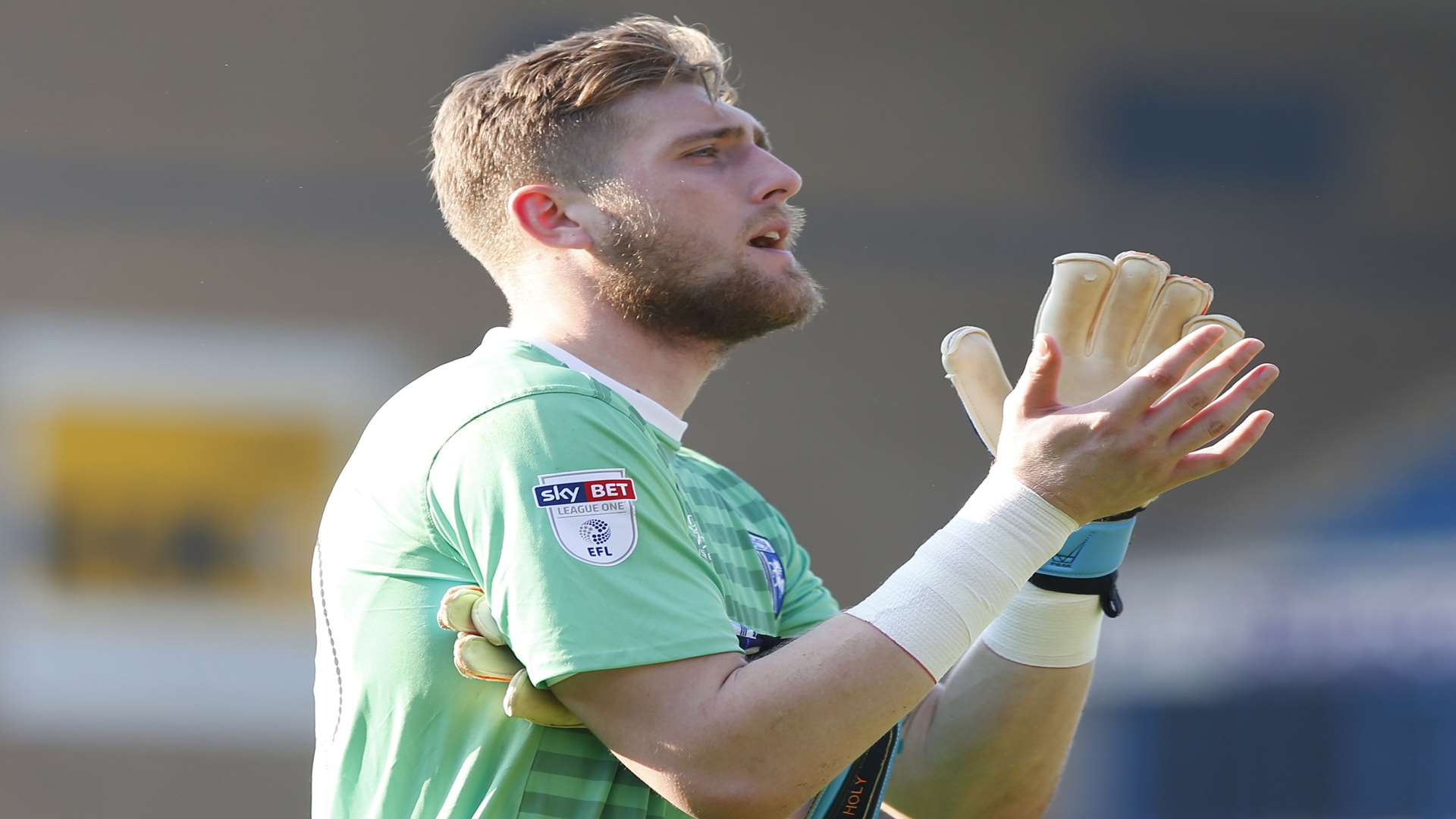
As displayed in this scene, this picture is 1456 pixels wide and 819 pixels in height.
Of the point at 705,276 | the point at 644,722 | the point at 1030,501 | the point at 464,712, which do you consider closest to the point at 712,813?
the point at 644,722

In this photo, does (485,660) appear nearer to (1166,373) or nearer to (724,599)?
(724,599)

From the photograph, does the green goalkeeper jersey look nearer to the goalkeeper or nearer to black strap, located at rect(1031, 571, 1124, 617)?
the goalkeeper

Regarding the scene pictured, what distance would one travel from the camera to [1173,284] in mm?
1505

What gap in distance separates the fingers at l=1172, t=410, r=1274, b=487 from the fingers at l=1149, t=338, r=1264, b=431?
5 cm

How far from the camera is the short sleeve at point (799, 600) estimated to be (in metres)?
1.61

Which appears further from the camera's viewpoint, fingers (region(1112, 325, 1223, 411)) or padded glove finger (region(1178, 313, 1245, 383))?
padded glove finger (region(1178, 313, 1245, 383))

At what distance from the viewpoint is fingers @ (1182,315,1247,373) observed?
1450 mm

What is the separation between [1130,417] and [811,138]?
1.83 meters

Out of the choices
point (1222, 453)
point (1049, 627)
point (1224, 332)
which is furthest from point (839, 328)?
point (1222, 453)

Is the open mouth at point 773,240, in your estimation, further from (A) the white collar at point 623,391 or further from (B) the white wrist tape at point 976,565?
(B) the white wrist tape at point 976,565

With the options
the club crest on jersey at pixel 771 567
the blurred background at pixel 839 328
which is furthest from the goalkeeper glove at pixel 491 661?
the blurred background at pixel 839 328

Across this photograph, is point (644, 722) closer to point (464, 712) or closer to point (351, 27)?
point (464, 712)

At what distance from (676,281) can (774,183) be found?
0.57 feet

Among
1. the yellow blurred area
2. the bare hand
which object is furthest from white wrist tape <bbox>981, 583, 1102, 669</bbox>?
the yellow blurred area
